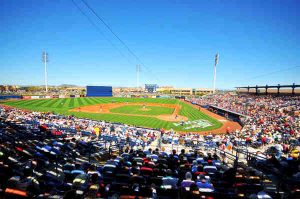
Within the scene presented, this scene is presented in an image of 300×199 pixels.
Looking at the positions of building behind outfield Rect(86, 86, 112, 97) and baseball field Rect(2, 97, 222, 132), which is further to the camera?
building behind outfield Rect(86, 86, 112, 97)

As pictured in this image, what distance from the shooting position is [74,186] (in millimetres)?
5461

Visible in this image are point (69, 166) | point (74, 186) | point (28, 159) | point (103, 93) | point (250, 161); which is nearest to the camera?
point (74, 186)

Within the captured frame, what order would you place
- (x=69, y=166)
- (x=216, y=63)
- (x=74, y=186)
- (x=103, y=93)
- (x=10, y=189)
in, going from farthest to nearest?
(x=103, y=93), (x=216, y=63), (x=69, y=166), (x=74, y=186), (x=10, y=189)

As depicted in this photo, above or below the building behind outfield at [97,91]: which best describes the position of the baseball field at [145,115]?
below

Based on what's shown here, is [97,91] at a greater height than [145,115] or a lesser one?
greater

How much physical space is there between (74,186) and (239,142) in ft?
47.9

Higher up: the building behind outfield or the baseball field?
the building behind outfield

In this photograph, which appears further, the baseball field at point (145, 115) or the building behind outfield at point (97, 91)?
the building behind outfield at point (97, 91)

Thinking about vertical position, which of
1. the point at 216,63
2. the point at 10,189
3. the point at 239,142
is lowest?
the point at 239,142

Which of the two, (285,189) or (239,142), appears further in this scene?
(239,142)

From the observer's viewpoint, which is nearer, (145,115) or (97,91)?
(145,115)

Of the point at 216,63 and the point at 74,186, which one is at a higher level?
the point at 216,63

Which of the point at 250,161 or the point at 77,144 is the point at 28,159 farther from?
the point at 250,161


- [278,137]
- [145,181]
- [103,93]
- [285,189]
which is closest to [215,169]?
[285,189]
